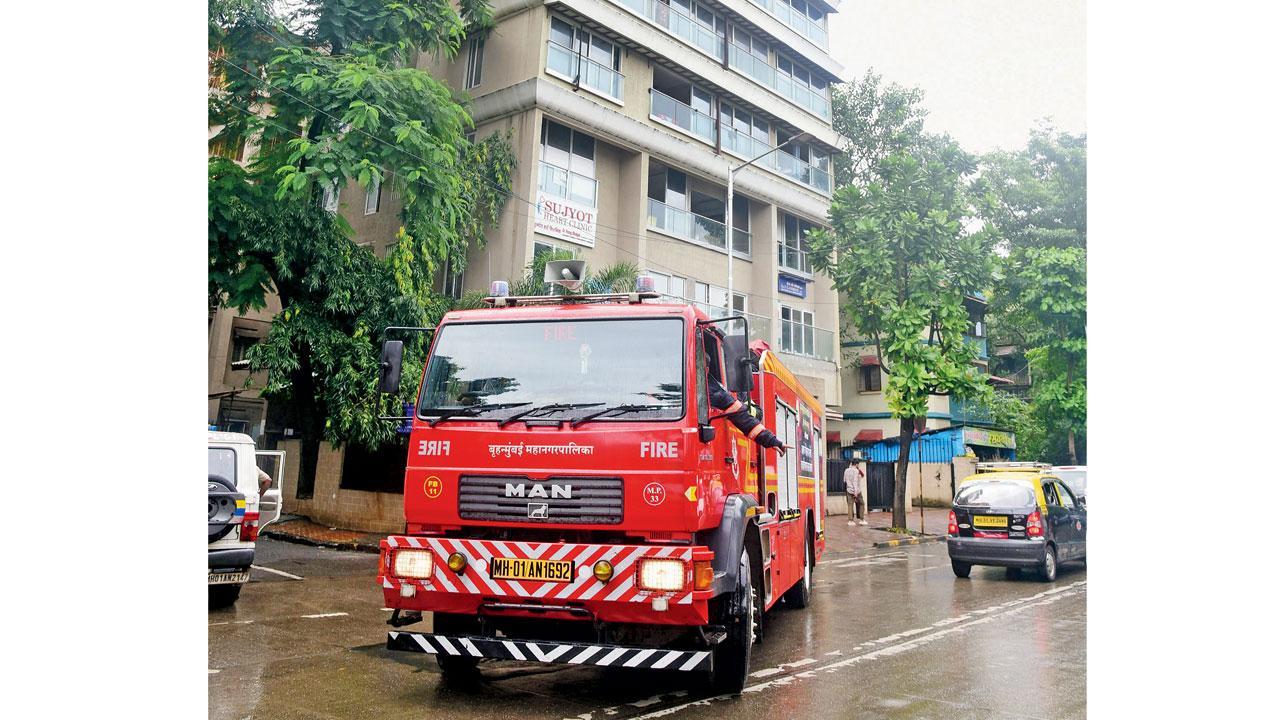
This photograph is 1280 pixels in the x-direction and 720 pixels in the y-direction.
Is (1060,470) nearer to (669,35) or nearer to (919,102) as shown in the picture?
(669,35)

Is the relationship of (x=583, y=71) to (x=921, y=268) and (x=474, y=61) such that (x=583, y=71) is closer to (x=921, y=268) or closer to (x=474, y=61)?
(x=474, y=61)

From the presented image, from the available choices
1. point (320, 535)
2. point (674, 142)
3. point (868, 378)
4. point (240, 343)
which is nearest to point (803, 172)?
point (674, 142)

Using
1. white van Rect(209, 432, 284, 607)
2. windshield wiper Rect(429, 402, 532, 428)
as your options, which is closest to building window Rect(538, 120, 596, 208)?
white van Rect(209, 432, 284, 607)

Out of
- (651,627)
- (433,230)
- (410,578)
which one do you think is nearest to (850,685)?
(651,627)

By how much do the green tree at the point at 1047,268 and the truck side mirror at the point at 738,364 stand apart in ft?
37.0

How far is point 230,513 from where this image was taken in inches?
364

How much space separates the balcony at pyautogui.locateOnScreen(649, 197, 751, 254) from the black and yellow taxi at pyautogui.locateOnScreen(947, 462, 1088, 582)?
1168 cm

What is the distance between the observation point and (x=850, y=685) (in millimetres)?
6730

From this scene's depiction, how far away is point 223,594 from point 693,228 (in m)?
A: 17.0

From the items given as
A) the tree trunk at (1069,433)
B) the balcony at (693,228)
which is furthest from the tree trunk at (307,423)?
the tree trunk at (1069,433)

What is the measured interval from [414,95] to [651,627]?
12.8 metres

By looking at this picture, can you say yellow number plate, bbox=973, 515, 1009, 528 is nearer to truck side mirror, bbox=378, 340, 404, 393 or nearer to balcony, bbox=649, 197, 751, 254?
truck side mirror, bbox=378, 340, 404, 393
